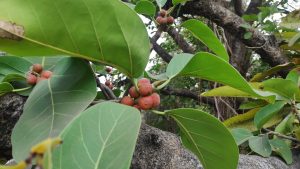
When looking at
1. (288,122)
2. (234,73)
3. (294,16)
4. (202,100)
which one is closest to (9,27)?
(234,73)

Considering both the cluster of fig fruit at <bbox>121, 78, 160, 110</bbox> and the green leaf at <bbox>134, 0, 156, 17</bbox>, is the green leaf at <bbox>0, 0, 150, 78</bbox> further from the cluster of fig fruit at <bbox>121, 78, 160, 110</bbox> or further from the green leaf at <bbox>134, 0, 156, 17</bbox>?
the green leaf at <bbox>134, 0, 156, 17</bbox>

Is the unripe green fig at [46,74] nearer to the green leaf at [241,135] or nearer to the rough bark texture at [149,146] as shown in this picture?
the rough bark texture at [149,146]

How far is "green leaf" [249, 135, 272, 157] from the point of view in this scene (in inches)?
39.2

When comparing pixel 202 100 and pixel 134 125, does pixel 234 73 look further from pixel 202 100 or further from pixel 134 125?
pixel 202 100

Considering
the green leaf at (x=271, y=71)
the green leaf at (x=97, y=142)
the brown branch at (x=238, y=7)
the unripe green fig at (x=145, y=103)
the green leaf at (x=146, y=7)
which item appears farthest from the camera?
the brown branch at (x=238, y=7)

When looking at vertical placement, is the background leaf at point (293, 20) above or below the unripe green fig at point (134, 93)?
below

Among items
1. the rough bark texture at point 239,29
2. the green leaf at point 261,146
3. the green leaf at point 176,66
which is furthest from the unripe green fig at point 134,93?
the rough bark texture at point 239,29

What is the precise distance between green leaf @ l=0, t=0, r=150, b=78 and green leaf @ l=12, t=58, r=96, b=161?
5 cm

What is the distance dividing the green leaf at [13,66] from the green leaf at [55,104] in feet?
0.41

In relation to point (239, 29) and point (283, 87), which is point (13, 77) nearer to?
point (283, 87)

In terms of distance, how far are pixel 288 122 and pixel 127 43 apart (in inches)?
35.6

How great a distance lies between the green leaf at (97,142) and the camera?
0.34 m

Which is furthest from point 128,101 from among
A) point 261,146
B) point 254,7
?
point 254,7

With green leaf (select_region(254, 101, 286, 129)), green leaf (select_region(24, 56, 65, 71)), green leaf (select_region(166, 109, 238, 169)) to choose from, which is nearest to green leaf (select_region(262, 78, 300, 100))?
green leaf (select_region(254, 101, 286, 129))
